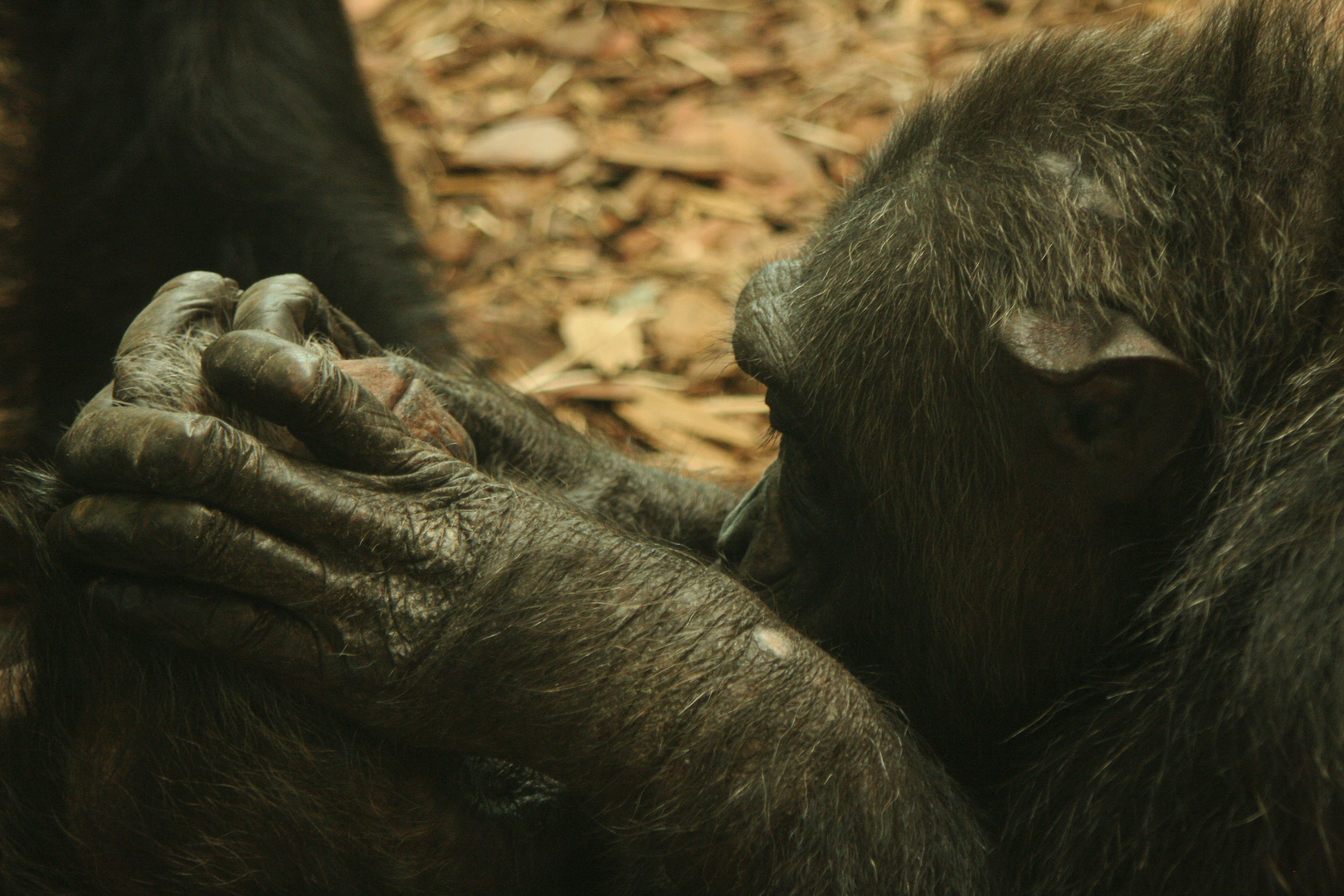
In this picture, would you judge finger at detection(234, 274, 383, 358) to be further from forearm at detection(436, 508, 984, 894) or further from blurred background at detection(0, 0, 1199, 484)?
blurred background at detection(0, 0, 1199, 484)

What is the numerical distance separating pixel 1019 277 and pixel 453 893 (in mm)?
1228

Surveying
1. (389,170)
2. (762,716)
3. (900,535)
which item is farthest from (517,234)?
(762,716)

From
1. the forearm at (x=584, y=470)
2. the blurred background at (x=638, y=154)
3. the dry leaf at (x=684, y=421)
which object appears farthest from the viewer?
the blurred background at (x=638, y=154)

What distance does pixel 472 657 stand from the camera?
66.4 inches

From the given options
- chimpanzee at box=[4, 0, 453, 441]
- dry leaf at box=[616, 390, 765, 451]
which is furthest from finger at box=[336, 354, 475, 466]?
dry leaf at box=[616, 390, 765, 451]

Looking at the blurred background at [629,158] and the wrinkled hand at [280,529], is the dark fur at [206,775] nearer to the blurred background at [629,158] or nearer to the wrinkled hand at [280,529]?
the wrinkled hand at [280,529]

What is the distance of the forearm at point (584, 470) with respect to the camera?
2.62 metres

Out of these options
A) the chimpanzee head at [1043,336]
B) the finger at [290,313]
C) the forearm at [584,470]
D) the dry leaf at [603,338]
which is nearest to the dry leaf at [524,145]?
the dry leaf at [603,338]

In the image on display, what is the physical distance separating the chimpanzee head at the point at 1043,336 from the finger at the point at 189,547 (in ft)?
2.74

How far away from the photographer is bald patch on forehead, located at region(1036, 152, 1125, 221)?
188 centimetres

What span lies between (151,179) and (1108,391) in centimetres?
237

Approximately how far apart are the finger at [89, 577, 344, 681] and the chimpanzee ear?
106 centimetres

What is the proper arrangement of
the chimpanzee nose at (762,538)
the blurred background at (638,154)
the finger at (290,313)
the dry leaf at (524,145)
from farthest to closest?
the dry leaf at (524,145) → the blurred background at (638,154) → the chimpanzee nose at (762,538) → the finger at (290,313)

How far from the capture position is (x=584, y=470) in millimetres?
2762
